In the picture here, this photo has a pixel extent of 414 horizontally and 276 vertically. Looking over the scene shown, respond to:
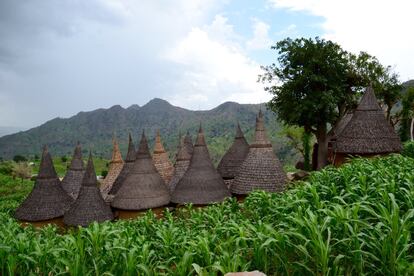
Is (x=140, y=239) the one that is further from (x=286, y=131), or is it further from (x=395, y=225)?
(x=286, y=131)

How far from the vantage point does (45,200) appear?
15133 mm

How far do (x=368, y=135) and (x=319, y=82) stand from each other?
9.14m

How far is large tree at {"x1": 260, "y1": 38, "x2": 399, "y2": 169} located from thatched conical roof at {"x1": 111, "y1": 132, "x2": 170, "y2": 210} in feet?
43.0

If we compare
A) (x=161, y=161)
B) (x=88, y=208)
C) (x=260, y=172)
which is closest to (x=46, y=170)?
(x=88, y=208)

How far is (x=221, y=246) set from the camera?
473 cm

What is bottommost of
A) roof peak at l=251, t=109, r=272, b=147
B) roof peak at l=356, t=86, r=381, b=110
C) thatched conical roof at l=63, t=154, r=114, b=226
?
thatched conical roof at l=63, t=154, r=114, b=226

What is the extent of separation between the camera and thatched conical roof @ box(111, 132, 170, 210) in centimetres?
1401

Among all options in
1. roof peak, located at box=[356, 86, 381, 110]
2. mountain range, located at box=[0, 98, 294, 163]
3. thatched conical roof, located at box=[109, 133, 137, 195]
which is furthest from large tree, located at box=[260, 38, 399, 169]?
mountain range, located at box=[0, 98, 294, 163]

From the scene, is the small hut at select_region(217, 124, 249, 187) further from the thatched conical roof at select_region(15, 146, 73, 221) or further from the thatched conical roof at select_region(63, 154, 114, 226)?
the thatched conical roof at select_region(15, 146, 73, 221)

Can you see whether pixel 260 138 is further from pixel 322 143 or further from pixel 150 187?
pixel 322 143

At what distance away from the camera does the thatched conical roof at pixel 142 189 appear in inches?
551

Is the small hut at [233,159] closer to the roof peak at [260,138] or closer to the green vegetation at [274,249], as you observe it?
the roof peak at [260,138]

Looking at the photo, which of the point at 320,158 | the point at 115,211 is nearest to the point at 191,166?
the point at 115,211

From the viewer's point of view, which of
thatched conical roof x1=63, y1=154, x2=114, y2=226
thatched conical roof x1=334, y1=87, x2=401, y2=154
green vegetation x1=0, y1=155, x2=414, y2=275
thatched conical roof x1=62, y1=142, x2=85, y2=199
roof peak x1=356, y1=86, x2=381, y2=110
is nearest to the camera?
green vegetation x1=0, y1=155, x2=414, y2=275
